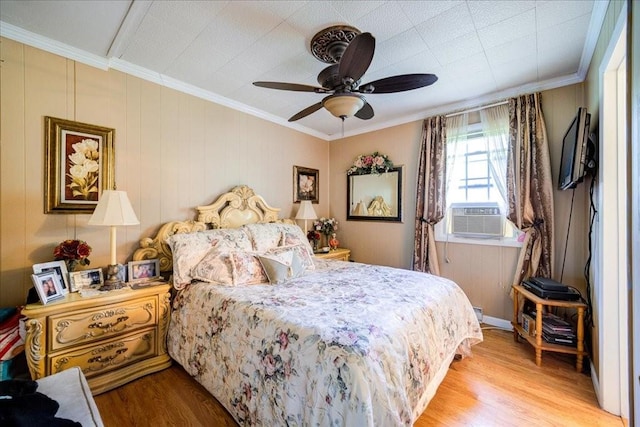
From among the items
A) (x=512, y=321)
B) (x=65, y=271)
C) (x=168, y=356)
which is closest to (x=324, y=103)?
(x=65, y=271)

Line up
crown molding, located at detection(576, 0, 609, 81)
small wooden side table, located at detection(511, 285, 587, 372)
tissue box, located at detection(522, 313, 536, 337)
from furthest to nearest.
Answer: tissue box, located at detection(522, 313, 536, 337)
small wooden side table, located at detection(511, 285, 587, 372)
crown molding, located at detection(576, 0, 609, 81)

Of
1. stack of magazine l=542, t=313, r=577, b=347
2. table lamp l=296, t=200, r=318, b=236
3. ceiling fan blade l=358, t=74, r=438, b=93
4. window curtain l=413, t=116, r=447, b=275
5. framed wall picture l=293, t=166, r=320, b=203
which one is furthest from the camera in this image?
framed wall picture l=293, t=166, r=320, b=203

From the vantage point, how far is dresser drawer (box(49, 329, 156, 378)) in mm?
1707

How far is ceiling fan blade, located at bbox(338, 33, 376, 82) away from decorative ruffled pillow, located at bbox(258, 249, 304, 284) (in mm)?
1522

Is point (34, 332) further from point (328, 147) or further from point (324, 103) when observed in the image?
point (328, 147)

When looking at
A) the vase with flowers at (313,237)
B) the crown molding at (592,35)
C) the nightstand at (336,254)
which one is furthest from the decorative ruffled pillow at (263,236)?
the crown molding at (592,35)

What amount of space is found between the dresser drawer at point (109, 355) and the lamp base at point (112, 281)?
14.8 inches

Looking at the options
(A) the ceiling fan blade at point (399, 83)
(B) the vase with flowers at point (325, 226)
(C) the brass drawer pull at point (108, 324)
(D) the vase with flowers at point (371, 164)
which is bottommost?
(C) the brass drawer pull at point (108, 324)

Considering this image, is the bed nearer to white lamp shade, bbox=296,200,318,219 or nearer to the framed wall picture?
white lamp shade, bbox=296,200,318,219

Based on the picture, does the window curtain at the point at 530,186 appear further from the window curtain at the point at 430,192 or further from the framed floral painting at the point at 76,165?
the framed floral painting at the point at 76,165

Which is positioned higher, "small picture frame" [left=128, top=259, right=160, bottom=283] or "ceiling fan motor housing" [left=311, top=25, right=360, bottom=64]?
"ceiling fan motor housing" [left=311, top=25, right=360, bottom=64]

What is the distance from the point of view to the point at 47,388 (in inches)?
46.3

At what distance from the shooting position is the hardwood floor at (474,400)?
5.24 ft

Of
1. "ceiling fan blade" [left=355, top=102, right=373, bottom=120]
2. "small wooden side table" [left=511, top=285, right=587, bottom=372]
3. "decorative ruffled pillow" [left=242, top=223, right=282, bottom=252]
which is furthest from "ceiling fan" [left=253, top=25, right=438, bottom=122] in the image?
"small wooden side table" [left=511, top=285, right=587, bottom=372]
